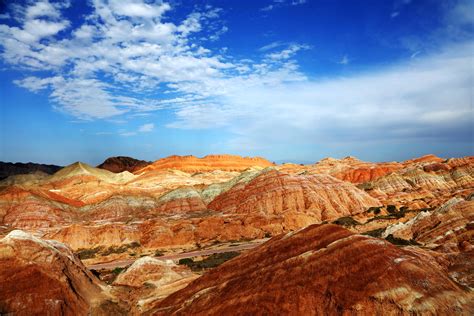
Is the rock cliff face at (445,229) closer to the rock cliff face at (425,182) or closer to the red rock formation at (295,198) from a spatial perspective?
the red rock formation at (295,198)

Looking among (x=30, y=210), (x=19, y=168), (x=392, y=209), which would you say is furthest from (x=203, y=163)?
(x=392, y=209)

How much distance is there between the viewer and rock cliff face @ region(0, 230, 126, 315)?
63.1 feet

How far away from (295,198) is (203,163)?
4435 inches

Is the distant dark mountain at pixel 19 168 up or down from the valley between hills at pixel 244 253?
up

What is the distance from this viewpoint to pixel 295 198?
68.6m

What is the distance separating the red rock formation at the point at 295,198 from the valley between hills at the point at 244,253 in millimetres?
265

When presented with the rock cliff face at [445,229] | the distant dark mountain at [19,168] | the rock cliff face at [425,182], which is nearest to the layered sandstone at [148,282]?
the rock cliff face at [445,229]

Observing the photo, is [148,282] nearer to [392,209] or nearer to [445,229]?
[445,229]

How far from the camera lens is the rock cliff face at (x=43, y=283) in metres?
19.2

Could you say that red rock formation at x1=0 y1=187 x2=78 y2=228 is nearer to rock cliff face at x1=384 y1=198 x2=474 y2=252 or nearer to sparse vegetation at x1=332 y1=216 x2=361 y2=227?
sparse vegetation at x1=332 y1=216 x2=361 y2=227

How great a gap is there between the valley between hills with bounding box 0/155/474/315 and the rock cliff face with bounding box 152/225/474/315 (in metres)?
0.05

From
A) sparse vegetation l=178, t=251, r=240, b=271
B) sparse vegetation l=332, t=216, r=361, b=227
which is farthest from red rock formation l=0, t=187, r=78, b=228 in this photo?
sparse vegetation l=332, t=216, r=361, b=227

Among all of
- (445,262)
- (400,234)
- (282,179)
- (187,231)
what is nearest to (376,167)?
(282,179)

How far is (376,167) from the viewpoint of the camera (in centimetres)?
12000
